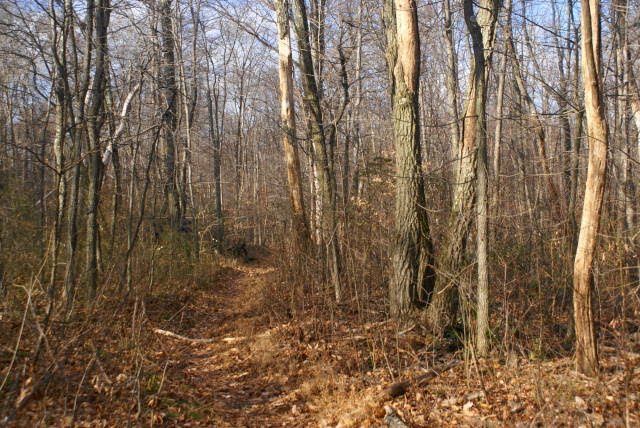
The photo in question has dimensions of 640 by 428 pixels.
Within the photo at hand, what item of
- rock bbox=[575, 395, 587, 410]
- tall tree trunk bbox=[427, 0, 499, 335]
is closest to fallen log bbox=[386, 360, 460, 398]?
tall tree trunk bbox=[427, 0, 499, 335]

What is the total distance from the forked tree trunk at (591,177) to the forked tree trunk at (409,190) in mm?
2422

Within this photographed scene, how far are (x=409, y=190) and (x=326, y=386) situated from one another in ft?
9.36

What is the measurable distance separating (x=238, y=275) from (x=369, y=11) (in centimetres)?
794

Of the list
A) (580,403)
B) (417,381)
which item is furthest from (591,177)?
(417,381)

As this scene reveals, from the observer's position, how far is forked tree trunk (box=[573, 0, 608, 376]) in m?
4.21

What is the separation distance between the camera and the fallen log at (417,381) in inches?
188

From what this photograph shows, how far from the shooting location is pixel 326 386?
17.2 feet

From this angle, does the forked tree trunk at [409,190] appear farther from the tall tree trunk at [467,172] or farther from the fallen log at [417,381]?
the fallen log at [417,381]

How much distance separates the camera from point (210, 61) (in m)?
21.4

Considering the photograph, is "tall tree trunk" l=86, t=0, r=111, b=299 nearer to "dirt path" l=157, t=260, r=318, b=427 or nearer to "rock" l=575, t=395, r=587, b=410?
"dirt path" l=157, t=260, r=318, b=427

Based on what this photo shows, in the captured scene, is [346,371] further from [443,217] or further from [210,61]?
[210,61]

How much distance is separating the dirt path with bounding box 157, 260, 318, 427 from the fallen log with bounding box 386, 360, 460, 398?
0.89m

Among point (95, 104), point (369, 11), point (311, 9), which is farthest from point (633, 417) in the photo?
point (311, 9)

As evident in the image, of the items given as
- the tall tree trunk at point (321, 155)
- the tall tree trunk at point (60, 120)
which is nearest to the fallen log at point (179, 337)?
the tall tree trunk at point (60, 120)
